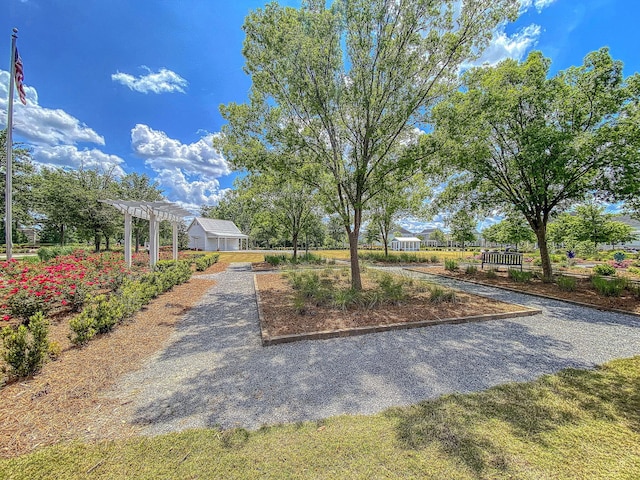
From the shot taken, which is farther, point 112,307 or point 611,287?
point 611,287

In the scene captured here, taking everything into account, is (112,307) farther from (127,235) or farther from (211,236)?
(211,236)

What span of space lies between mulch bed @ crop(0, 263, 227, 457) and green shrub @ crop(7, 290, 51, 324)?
462 mm

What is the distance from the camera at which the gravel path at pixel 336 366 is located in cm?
278

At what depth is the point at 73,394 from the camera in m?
2.94

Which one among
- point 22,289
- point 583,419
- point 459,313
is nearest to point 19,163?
point 22,289

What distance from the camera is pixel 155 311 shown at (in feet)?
21.0

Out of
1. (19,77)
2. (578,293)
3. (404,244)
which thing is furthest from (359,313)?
(404,244)

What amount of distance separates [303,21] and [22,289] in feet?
27.9

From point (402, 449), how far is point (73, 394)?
3.58m

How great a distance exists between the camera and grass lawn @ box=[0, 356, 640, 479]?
1941 millimetres

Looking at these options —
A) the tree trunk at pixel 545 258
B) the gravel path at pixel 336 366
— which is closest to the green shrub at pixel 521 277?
the tree trunk at pixel 545 258

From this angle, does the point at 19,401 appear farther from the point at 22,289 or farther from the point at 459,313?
the point at 459,313

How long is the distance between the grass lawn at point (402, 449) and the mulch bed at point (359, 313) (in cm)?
244

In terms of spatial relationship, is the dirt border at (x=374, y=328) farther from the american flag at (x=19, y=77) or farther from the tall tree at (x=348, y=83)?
the american flag at (x=19, y=77)
